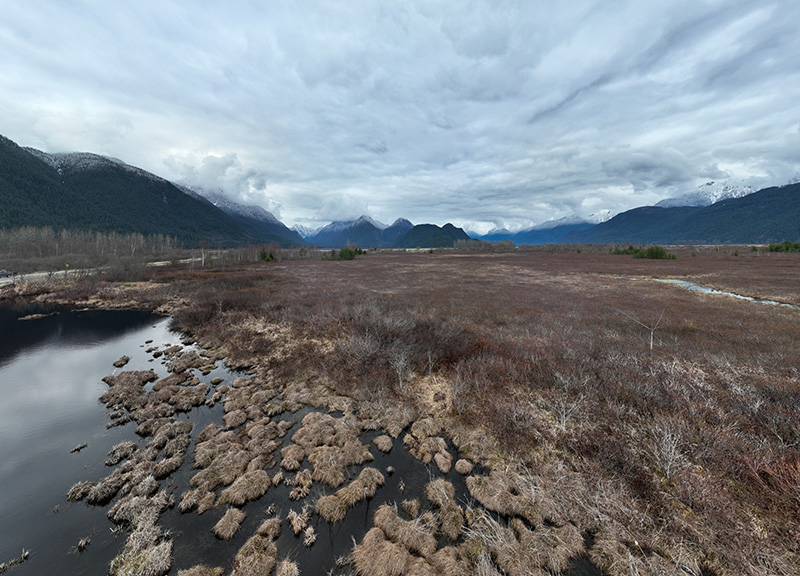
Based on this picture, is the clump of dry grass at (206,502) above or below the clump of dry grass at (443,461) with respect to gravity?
below

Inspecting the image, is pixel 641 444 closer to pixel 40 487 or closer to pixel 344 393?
pixel 344 393

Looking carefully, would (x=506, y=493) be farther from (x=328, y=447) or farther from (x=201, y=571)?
(x=201, y=571)

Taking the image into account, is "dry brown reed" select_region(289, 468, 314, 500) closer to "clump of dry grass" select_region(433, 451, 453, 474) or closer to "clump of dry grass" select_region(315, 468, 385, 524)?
"clump of dry grass" select_region(315, 468, 385, 524)

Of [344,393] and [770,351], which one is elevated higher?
[770,351]

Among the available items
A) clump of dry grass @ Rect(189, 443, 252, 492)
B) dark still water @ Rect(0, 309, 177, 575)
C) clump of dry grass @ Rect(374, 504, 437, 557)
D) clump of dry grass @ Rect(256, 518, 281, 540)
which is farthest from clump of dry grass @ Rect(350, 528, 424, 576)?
dark still water @ Rect(0, 309, 177, 575)

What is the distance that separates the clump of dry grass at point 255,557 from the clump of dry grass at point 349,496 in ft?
4.29

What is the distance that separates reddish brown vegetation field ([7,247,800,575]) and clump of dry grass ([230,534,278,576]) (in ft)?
19.4

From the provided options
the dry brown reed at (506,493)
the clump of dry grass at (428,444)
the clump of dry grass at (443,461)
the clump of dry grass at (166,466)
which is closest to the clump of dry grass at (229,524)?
the clump of dry grass at (166,466)

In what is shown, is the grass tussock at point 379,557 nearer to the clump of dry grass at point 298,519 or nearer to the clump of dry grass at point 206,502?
the clump of dry grass at point 298,519

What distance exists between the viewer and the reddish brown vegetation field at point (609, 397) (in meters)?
5.93

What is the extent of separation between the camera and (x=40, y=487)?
8.55 metres

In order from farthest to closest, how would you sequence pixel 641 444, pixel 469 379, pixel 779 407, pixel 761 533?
pixel 469 379
pixel 779 407
pixel 641 444
pixel 761 533

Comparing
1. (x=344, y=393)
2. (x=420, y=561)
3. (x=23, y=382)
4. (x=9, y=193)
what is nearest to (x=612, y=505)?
(x=420, y=561)

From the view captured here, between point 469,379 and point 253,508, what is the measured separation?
9.07m
